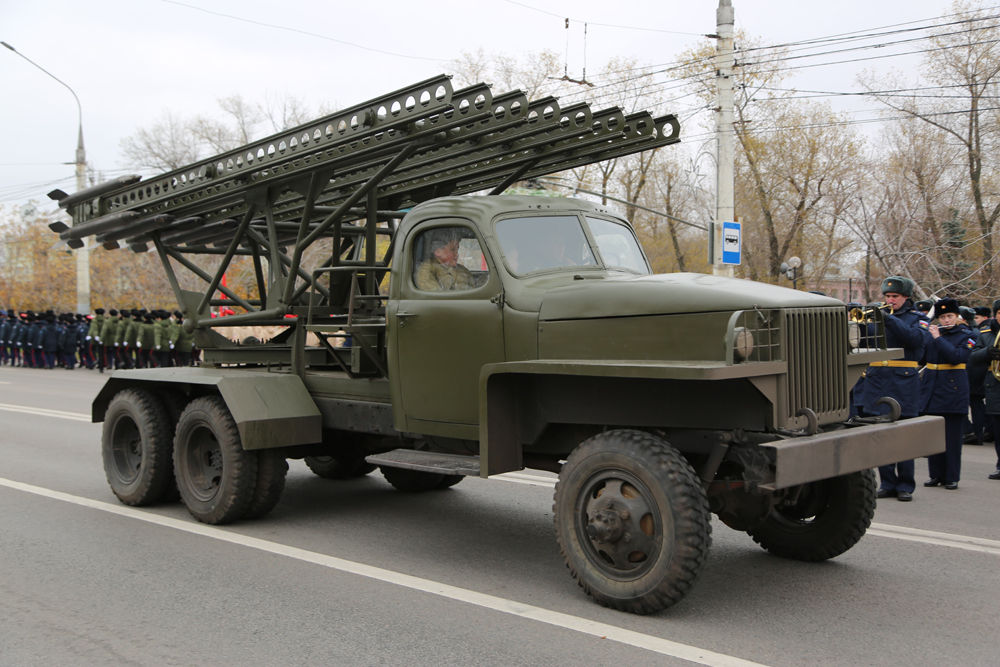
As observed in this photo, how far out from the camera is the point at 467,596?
463cm

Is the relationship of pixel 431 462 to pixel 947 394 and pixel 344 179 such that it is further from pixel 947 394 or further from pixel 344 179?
pixel 947 394

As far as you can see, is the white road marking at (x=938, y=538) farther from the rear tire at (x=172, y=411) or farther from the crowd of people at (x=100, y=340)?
the crowd of people at (x=100, y=340)

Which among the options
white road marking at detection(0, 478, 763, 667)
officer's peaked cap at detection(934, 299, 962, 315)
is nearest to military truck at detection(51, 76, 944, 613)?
white road marking at detection(0, 478, 763, 667)

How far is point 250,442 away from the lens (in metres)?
6.04

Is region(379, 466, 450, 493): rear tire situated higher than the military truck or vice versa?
the military truck

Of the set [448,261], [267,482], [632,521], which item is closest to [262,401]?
[267,482]

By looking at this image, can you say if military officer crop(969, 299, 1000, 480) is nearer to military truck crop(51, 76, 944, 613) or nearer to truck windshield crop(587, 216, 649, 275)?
military truck crop(51, 76, 944, 613)

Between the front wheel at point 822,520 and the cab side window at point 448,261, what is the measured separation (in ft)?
7.78

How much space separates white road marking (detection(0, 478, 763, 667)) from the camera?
12.5ft

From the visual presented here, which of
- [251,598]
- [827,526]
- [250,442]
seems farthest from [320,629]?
[827,526]

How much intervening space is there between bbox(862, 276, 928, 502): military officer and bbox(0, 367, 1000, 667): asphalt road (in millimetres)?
275

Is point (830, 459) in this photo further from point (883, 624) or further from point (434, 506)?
point (434, 506)

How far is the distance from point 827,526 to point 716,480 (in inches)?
38.6

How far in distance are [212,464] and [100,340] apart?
808 inches
